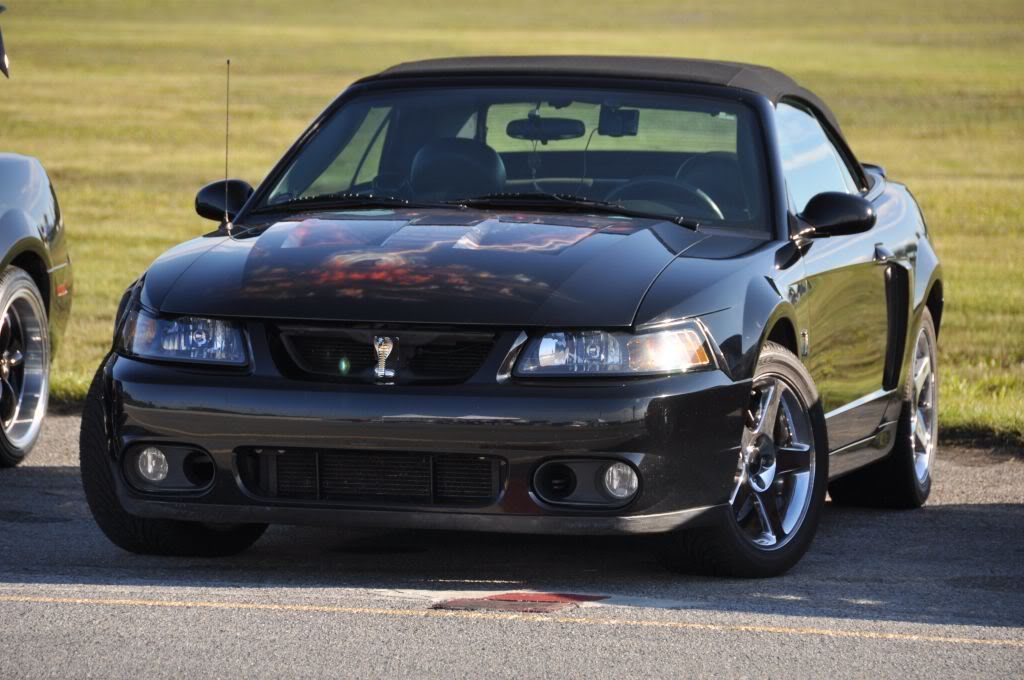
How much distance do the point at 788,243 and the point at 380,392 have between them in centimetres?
165

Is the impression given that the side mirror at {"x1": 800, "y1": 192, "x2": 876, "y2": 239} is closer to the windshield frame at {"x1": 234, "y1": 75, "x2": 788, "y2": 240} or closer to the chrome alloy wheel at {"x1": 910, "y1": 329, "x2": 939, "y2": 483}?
the windshield frame at {"x1": 234, "y1": 75, "x2": 788, "y2": 240}

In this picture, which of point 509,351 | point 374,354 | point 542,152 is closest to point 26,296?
point 542,152

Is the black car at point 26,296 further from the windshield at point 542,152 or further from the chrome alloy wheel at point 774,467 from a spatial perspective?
the chrome alloy wheel at point 774,467

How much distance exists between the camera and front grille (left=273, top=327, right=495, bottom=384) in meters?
5.40

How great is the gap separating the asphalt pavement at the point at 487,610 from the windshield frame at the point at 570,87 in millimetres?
1110

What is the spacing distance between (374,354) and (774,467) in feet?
4.37

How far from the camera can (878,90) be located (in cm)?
4184

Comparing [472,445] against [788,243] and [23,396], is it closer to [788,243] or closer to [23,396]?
[788,243]

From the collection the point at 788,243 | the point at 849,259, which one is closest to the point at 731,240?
the point at 788,243

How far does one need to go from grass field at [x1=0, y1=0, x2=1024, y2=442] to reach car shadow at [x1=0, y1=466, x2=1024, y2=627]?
8.19 ft

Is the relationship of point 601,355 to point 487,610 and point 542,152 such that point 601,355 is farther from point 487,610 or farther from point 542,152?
point 542,152

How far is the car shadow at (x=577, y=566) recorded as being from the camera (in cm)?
539

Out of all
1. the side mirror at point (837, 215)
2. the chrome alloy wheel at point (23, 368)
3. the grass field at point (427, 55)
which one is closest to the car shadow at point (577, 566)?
the chrome alloy wheel at point (23, 368)

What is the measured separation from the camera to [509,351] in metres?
5.36
